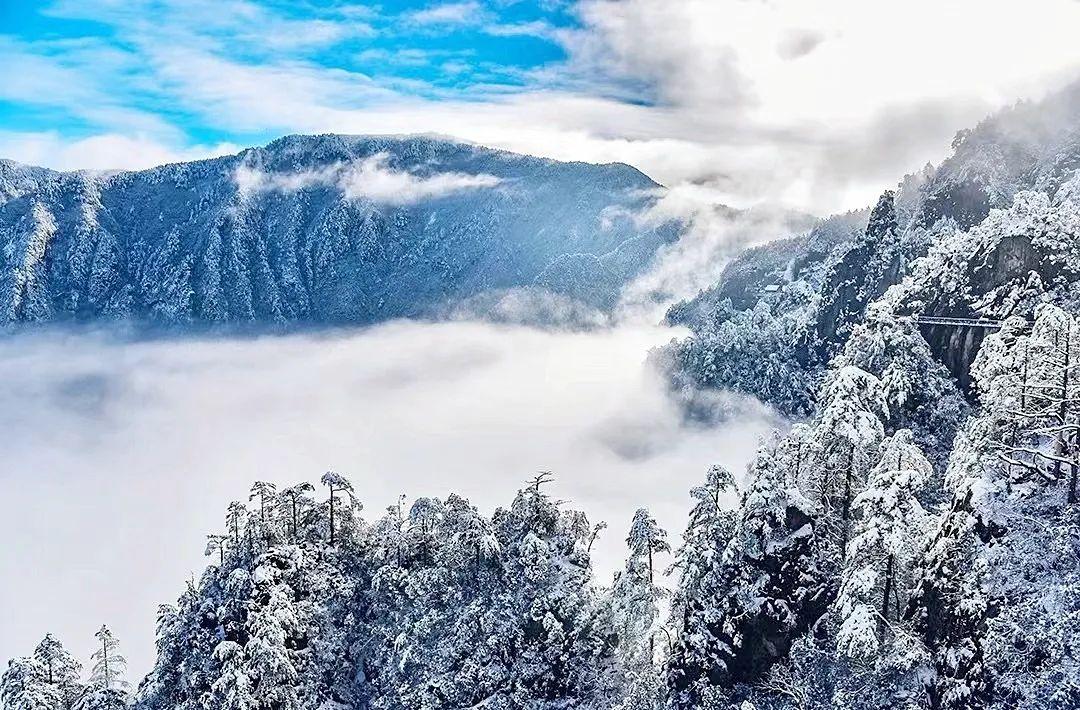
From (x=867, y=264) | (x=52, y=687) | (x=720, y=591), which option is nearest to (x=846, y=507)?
(x=720, y=591)

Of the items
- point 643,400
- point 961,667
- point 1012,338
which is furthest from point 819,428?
point 643,400

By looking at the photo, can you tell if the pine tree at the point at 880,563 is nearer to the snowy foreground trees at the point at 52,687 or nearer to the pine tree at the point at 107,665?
the snowy foreground trees at the point at 52,687

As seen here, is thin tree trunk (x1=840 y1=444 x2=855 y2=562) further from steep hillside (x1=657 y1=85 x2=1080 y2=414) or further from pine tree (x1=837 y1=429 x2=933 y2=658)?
steep hillside (x1=657 y1=85 x2=1080 y2=414)

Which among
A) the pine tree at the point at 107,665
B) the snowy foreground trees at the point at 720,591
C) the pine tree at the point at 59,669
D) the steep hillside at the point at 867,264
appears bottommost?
the pine tree at the point at 107,665

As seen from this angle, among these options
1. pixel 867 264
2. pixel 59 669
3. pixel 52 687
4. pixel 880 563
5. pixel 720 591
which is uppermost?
pixel 867 264

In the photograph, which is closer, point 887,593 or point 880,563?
point 887,593

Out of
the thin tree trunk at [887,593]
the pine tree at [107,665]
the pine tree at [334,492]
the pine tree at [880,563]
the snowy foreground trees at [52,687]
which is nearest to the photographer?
the pine tree at [880,563]

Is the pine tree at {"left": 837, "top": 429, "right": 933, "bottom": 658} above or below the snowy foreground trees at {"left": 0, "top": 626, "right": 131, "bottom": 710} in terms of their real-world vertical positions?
above

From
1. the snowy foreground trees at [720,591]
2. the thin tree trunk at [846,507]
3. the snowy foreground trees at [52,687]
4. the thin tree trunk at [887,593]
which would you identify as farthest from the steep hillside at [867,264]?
the snowy foreground trees at [52,687]

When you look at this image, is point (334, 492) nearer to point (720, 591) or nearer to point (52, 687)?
point (52, 687)

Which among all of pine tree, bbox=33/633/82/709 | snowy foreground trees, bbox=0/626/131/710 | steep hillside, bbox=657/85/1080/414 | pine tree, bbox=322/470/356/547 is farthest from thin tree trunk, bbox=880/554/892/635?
pine tree, bbox=33/633/82/709

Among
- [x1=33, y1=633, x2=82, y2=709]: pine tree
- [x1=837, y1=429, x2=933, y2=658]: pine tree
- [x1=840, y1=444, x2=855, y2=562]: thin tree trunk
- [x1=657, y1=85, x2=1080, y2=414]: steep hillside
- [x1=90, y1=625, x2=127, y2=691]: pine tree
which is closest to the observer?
[x1=837, y1=429, x2=933, y2=658]: pine tree

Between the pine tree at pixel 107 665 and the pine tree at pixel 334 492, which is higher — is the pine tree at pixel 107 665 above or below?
below
